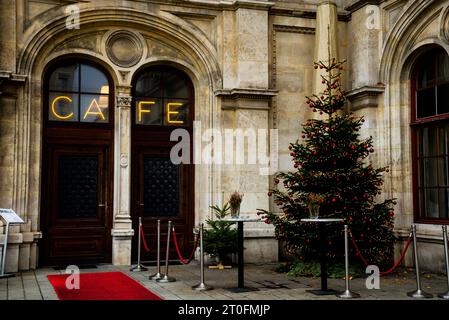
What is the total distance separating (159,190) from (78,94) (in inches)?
96.7

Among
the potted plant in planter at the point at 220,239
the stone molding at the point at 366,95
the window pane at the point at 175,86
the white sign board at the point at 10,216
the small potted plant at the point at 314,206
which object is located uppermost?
the window pane at the point at 175,86

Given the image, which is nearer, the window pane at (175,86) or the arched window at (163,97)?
the arched window at (163,97)

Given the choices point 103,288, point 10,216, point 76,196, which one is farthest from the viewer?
point 76,196

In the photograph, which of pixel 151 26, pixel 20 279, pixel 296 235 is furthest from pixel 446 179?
pixel 20 279

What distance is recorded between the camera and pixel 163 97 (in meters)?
11.5

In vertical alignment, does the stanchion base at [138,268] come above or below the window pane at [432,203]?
below

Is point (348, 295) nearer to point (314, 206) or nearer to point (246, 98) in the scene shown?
point (314, 206)

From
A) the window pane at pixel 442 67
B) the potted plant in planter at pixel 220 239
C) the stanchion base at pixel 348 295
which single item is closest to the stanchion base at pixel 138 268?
the potted plant in planter at pixel 220 239

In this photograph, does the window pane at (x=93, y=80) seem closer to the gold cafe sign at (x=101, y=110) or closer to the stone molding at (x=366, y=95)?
the gold cafe sign at (x=101, y=110)

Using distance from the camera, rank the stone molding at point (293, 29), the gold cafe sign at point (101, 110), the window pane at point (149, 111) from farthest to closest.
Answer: the stone molding at point (293, 29)
the window pane at point (149, 111)
the gold cafe sign at point (101, 110)

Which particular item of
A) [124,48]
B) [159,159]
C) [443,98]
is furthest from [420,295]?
[124,48]

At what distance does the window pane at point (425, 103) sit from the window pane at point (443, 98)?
0.16 metres

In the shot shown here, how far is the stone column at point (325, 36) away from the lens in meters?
11.5

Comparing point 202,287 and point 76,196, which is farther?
point 76,196
